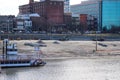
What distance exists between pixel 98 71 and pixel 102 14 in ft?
396

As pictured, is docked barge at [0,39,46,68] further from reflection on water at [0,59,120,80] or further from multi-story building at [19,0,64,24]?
multi-story building at [19,0,64,24]

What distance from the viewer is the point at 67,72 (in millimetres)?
56406

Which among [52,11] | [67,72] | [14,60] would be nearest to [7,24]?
[52,11]

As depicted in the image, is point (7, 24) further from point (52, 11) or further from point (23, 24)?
point (52, 11)

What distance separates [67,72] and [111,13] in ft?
394

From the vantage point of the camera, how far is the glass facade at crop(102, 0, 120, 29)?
173750mm

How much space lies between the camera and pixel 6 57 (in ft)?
206

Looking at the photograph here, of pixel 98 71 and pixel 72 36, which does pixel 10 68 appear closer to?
pixel 98 71

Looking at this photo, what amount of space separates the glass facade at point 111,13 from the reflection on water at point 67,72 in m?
107

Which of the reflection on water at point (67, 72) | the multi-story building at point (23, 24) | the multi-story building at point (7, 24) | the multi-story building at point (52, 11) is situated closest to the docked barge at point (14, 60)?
the reflection on water at point (67, 72)

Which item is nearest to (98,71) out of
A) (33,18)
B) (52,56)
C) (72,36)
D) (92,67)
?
(92,67)

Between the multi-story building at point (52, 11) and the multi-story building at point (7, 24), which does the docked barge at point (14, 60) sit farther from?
the multi-story building at point (52, 11)

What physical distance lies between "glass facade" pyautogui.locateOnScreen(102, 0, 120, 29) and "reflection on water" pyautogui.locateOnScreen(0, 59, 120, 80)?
10699 cm

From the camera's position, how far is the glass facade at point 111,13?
174m
